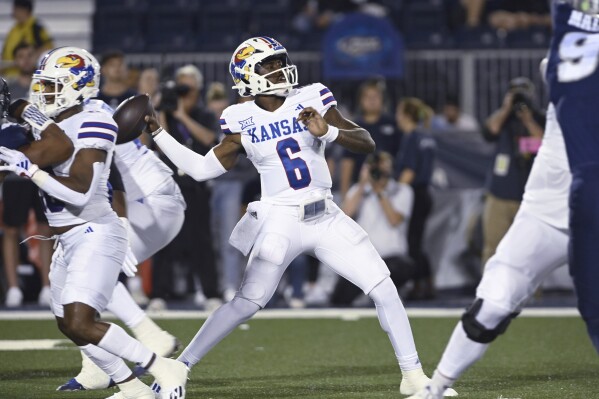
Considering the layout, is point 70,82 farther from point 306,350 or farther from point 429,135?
point 429,135

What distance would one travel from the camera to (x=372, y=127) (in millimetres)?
9516

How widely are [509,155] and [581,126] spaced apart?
17.0 ft

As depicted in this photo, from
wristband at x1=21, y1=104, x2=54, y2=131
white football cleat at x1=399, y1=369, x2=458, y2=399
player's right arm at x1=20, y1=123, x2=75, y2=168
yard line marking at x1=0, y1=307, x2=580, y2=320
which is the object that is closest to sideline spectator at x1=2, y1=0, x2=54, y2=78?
yard line marking at x1=0, y1=307, x2=580, y2=320

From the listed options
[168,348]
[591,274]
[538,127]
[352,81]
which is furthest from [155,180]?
[352,81]

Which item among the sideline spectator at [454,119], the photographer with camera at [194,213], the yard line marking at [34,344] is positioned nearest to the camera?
the yard line marking at [34,344]

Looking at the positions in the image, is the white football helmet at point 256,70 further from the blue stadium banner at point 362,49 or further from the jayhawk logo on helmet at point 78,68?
the blue stadium banner at point 362,49

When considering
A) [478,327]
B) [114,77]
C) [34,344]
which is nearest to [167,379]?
[478,327]

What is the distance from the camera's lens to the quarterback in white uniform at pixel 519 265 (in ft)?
14.6

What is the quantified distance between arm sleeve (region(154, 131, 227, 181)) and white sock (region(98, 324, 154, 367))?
0.88 meters

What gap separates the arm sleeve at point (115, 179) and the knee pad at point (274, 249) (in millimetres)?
1062

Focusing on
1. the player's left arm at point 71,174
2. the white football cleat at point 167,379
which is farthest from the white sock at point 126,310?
the player's left arm at point 71,174

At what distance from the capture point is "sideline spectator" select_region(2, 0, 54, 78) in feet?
36.6

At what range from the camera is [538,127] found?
29.7 ft

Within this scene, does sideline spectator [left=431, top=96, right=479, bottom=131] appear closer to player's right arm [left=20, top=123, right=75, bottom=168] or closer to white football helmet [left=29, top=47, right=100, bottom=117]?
white football helmet [left=29, top=47, right=100, bottom=117]
